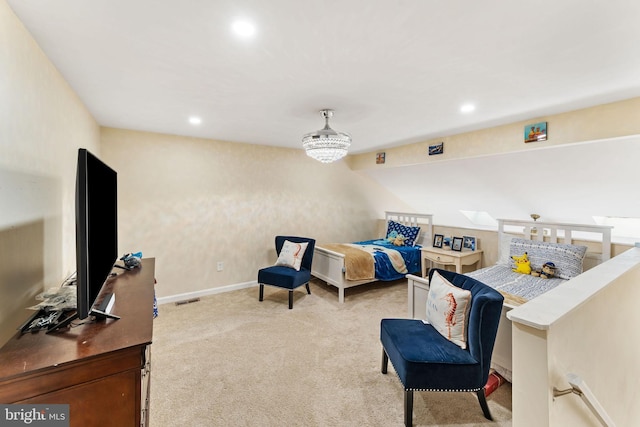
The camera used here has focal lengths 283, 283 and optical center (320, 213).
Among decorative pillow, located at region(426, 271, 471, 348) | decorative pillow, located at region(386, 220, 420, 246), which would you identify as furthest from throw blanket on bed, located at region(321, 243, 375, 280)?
decorative pillow, located at region(426, 271, 471, 348)

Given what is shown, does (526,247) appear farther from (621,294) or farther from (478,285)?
(478,285)

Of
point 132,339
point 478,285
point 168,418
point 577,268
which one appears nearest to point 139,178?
point 168,418

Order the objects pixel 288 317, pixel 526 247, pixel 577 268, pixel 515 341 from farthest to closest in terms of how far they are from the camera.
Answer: pixel 288 317 → pixel 526 247 → pixel 577 268 → pixel 515 341

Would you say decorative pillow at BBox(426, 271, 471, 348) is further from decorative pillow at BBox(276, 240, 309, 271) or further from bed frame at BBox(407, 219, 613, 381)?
decorative pillow at BBox(276, 240, 309, 271)

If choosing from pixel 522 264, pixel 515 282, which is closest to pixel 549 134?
pixel 522 264

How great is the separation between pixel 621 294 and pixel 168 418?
295 centimetres

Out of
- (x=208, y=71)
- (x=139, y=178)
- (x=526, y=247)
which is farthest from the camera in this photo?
(x=139, y=178)

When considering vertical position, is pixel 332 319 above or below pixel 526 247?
below

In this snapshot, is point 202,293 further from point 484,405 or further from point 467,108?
point 467,108

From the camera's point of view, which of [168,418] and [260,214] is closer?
[168,418]

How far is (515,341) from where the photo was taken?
1.16 m

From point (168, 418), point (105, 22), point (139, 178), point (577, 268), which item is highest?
point (105, 22)

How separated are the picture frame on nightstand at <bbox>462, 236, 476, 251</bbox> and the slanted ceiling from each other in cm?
84

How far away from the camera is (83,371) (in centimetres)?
93
